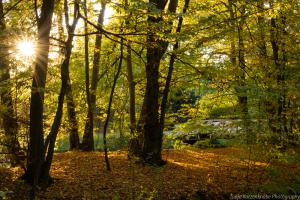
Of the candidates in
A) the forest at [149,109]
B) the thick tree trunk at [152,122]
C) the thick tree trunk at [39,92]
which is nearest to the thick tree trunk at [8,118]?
the forest at [149,109]

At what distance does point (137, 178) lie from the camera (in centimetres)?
961

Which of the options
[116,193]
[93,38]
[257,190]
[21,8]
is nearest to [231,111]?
[257,190]

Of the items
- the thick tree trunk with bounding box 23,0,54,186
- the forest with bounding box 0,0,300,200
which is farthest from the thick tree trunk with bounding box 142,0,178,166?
the thick tree trunk with bounding box 23,0,54,186

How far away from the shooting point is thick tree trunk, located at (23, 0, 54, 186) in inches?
302

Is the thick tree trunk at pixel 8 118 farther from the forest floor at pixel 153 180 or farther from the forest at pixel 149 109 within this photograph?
the forest floor at pixel 153 180

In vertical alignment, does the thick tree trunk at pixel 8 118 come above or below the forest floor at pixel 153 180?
above

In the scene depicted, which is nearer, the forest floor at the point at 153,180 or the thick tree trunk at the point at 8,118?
the thick tree trunk at the point at 8,118

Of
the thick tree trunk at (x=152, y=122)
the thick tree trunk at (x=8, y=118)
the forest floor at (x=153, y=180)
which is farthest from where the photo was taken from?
the thick tree trunk at (x=152, y=122)

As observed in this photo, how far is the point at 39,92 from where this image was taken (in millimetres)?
7766

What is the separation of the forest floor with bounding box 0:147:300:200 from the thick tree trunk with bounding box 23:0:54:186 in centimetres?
61

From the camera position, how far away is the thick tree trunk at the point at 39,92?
302 inches

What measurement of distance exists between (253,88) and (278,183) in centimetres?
289

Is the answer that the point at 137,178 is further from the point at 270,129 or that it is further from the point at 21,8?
the point at 21,8

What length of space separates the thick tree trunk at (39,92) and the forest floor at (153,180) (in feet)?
2.02
